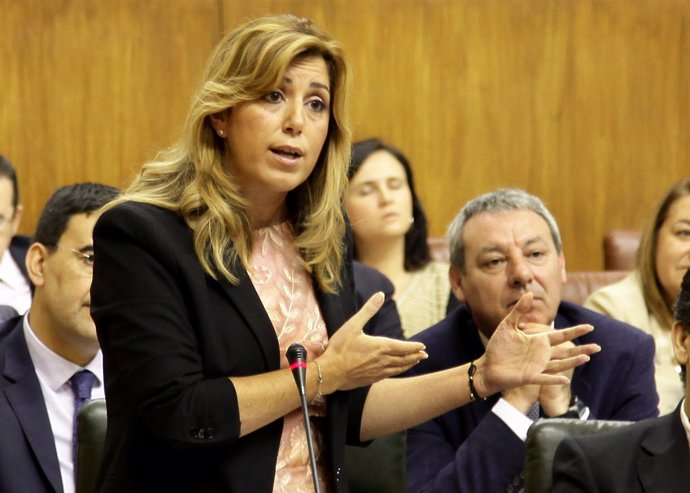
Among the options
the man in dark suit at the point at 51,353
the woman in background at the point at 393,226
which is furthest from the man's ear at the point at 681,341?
the woman in background at the point at 393,226

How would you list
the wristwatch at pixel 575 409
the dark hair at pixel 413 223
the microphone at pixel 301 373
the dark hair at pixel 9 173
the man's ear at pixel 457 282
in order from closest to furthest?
the microphone at pixel 301 373 < the wristwatch at pixel 575 409 < the man's ear at pixel 457 282 < the dark hair at pixel 9 173 < the dark hair at pixel 413 223

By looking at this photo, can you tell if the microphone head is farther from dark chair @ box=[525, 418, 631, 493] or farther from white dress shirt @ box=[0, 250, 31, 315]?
white dress shirt @ box=[0, 250, 31, 315]

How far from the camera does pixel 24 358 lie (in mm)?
2189

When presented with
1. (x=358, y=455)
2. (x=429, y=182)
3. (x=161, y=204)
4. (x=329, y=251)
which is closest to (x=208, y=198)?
(x=161, y=204)

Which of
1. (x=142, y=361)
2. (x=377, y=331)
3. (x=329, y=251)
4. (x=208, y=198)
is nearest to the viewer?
(x=142, y=361)

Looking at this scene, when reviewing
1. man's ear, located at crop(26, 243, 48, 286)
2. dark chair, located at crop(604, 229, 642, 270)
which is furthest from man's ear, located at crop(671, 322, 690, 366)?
dark chair, located at crop(604, 229, 642, 270)

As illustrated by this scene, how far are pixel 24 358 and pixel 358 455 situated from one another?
2.31ft

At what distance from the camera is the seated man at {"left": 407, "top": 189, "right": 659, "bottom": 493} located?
2.00 metres

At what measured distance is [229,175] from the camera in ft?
4.81

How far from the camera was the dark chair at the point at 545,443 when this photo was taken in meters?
1.65

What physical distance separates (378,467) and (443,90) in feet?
8.35

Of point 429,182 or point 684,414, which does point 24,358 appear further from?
point 429,182

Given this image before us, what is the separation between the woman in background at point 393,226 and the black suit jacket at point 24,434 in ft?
4.60

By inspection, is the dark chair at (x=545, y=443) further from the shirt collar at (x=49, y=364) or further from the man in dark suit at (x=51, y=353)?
the shirt collar at (x=49, y=364)
